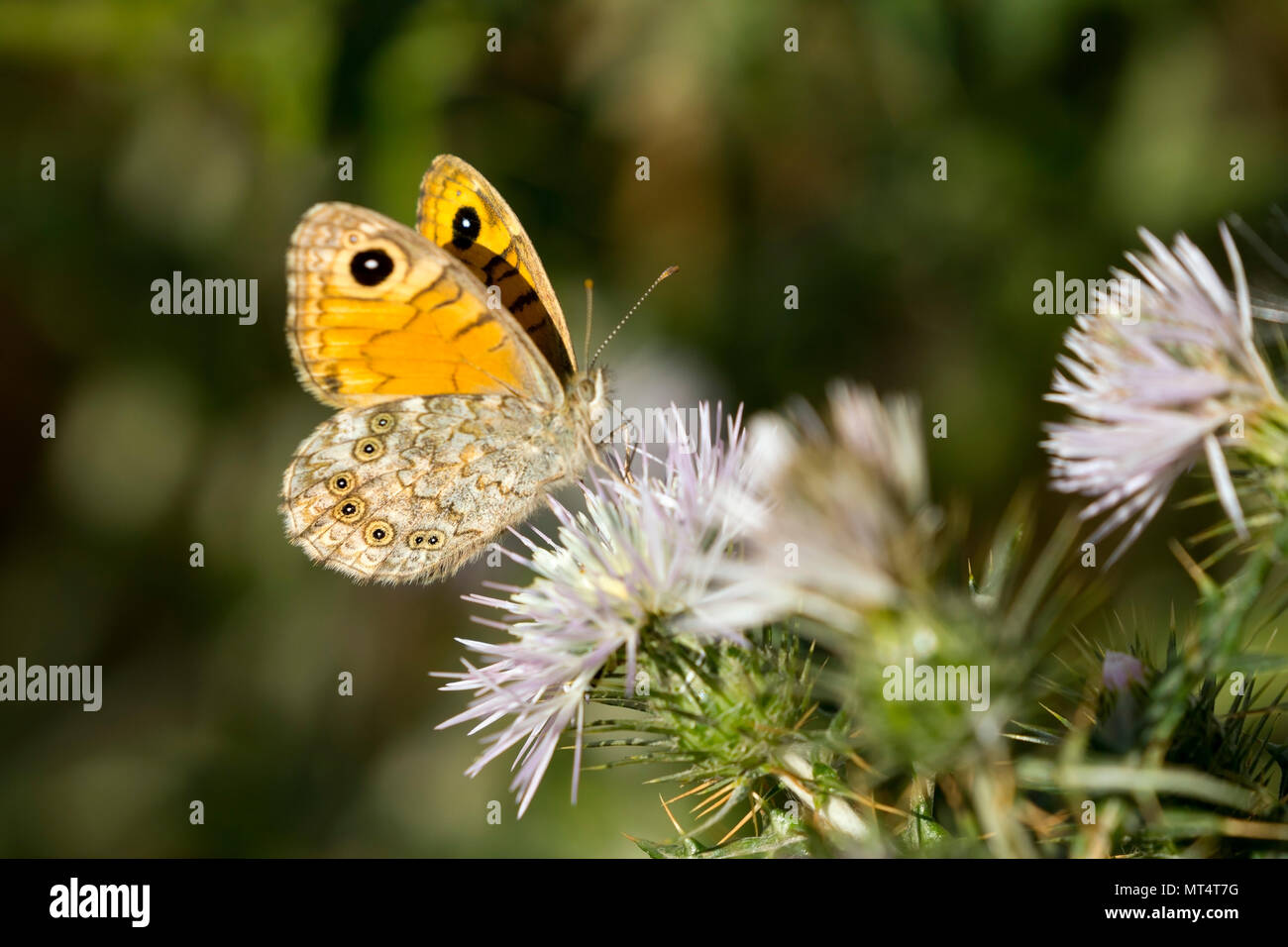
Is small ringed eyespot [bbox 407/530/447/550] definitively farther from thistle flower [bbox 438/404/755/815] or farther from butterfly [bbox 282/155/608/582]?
thistle flower [bbox 438/404/755/815]

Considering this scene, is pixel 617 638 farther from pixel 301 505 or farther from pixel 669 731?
pixel 301 505

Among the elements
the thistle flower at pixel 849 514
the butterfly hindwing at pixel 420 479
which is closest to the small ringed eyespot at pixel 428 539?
the butterfly hindwing at pixel 420 479

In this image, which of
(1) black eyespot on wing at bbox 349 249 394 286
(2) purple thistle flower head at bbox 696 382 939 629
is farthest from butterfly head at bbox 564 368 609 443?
(2) purple thistle flower head at bbox 696 382 939 629

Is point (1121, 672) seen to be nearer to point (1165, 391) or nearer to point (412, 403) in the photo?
point (1165, 391)

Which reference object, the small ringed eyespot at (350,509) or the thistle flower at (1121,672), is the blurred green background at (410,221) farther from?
the thistle flower at (1121,672)

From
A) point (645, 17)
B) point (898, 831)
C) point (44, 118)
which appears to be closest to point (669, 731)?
point (898, 831)

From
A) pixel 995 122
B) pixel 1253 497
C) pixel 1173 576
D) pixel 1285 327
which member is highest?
pixel 995 122
